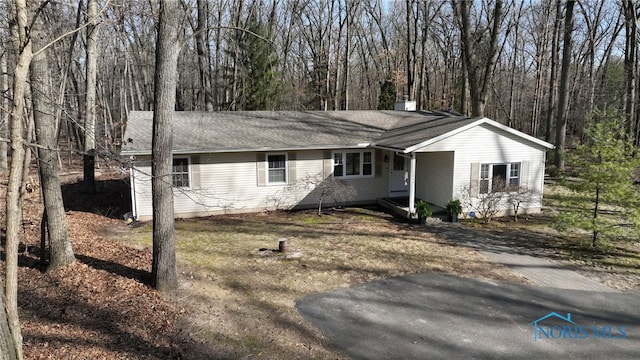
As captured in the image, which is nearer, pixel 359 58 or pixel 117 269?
pixel 117 269

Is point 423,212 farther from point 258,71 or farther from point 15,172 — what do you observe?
point 258,71

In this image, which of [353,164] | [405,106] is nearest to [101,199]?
[353,164]

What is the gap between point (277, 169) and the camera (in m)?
15.2

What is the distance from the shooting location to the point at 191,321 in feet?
21.2

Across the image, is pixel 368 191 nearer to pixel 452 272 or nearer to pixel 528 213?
pixel 528 213

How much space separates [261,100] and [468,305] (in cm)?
2172

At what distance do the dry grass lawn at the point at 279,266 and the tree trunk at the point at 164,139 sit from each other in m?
0.72

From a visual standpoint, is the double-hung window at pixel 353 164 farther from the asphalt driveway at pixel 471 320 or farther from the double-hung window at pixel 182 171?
the asphalt driveway at pixel 471 320

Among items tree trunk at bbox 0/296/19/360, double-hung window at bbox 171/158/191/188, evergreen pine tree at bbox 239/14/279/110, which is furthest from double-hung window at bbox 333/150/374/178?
tree trunk at bbox 0/296/19/360

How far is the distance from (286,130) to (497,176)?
8.13 m

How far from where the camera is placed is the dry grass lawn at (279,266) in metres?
6.13

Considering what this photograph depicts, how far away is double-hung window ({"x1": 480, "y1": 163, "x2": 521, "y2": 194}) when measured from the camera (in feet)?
46.9

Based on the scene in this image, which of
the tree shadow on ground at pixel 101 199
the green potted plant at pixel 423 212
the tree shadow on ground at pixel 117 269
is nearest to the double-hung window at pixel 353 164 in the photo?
the green potted plant at pixel 423 212

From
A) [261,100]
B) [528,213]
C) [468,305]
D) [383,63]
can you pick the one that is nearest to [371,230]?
[468,305]
